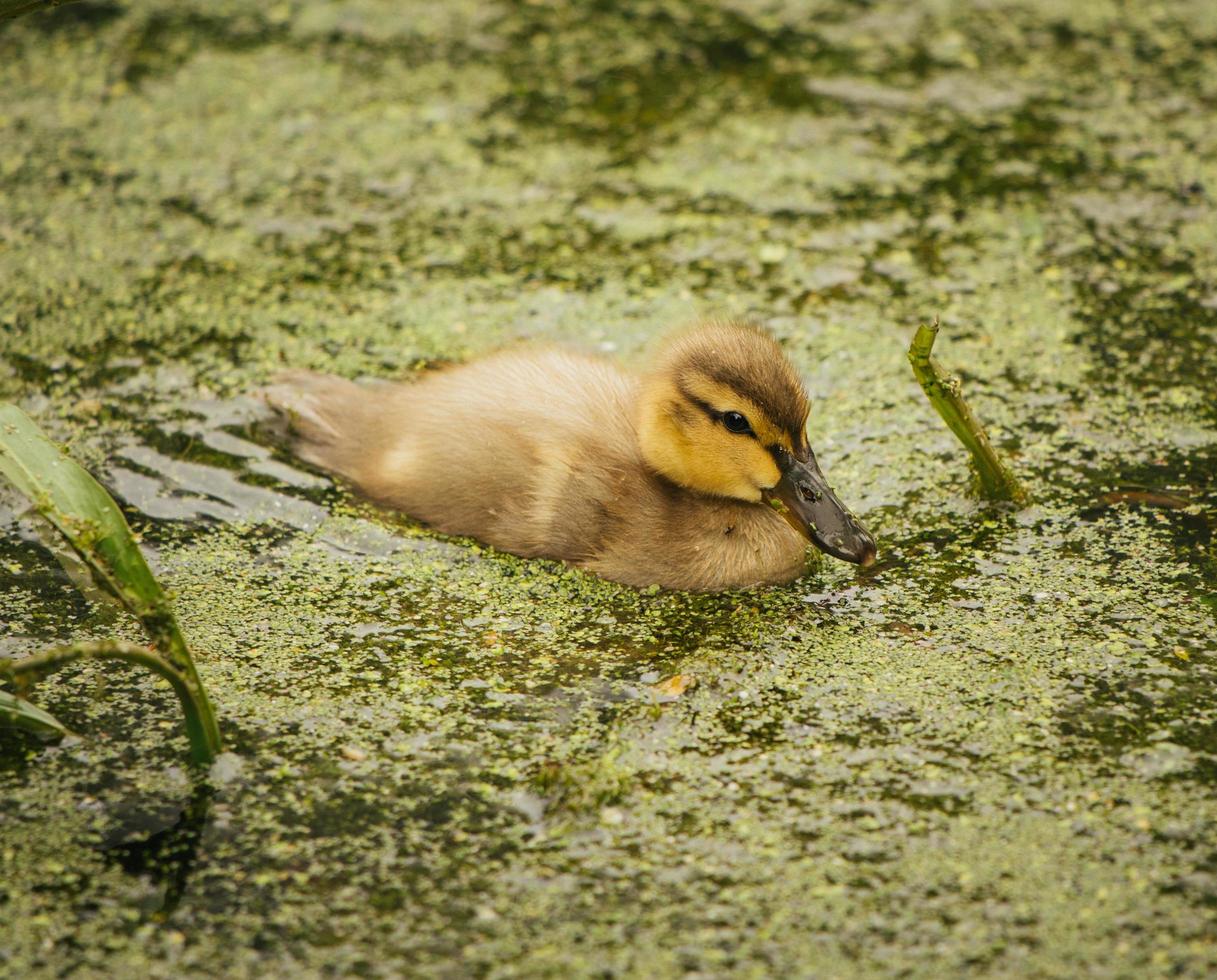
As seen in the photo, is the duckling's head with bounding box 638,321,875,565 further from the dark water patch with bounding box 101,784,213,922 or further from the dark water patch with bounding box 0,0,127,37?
the dark water patch with bounding box 0,0,127,37

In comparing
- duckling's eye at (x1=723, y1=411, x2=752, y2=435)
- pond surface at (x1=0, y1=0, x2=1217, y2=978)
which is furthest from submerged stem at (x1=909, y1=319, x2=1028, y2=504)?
duckling's eye at (x1=723, y1=411, x2=752, y2=435)

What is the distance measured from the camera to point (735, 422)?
3.59 metres

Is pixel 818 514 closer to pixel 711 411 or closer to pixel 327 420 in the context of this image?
pixel 711 411

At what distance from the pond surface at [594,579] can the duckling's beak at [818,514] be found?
0.54 feet

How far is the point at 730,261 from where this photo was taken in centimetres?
524

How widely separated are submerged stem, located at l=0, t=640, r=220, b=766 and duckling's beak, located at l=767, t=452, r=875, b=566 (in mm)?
1439

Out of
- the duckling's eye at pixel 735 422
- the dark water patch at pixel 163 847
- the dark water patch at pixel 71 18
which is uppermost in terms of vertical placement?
the dark water patch at pixel 71 18

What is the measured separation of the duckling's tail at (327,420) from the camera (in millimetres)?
4070

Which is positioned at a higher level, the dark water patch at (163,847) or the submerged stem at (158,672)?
the submerged stem at (158,672)

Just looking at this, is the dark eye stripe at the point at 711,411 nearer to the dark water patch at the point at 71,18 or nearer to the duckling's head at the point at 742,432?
the duckling's head at the point at 742,432

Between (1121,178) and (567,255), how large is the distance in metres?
2.17

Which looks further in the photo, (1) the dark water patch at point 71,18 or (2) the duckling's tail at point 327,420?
(1) the dark water patch at point 71,18

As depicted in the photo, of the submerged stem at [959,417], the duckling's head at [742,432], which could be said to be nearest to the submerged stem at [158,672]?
the duckling's head at [742,432]

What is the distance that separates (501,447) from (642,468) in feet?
1.19
